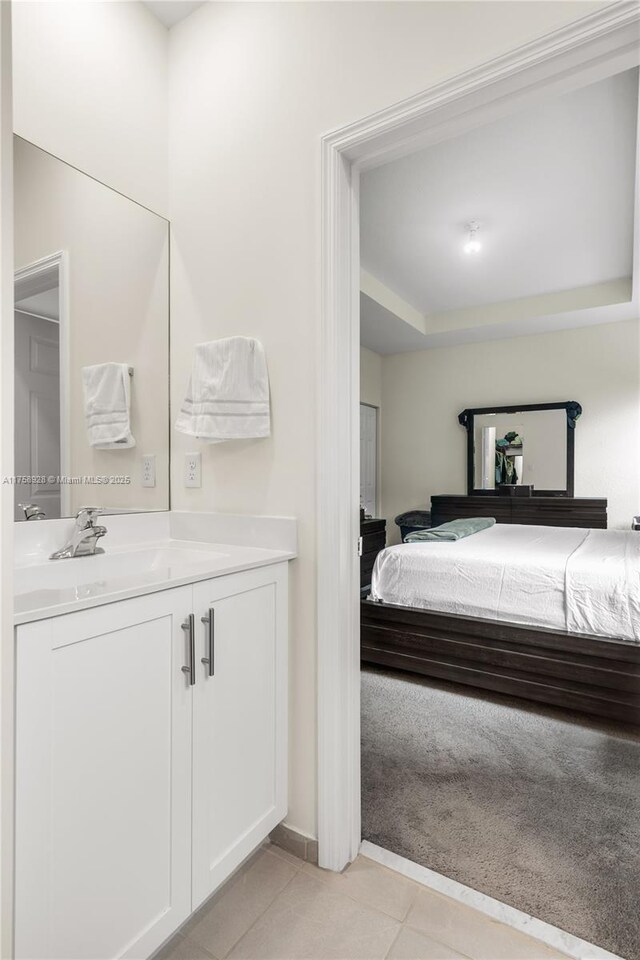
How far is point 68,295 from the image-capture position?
158cm

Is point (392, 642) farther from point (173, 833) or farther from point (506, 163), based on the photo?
point (506, 163)

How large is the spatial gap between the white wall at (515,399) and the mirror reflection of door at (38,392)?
4.68m

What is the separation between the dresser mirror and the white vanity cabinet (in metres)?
0.65

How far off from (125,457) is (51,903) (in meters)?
1.21

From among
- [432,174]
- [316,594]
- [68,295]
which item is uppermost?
[432,174]

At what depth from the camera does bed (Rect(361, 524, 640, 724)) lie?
7.66 ft

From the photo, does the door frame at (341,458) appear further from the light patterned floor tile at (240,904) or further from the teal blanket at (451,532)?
the teal blanket at (451,532)

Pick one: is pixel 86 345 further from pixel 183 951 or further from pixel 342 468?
pixel 183 951

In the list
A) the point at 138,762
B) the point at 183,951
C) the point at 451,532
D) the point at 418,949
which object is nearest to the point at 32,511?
the point at 138,762

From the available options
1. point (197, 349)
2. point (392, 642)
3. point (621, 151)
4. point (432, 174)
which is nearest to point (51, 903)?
point (197, 349)

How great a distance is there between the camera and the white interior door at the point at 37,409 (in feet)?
4.77

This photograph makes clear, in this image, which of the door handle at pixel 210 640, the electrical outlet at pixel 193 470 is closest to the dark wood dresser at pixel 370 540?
the electrical outlet at pixel 193 470

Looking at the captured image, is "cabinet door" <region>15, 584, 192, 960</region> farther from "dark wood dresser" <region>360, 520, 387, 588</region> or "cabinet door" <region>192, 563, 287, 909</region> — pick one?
"dark wood dresser" <region>360, 520, 387, 588</region>

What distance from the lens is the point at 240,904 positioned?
134 cm
